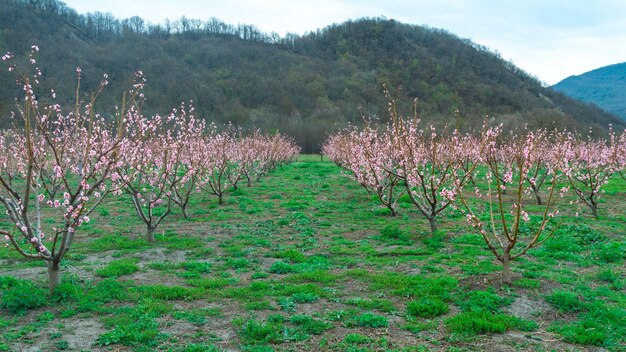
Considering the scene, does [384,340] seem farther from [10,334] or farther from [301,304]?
[10,334]

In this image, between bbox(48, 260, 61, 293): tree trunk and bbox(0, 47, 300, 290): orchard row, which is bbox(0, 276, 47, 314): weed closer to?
bbox(48, 260, 61, 293): tree trunk

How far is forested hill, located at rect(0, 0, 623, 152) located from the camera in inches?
3216

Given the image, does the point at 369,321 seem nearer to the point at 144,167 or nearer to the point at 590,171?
the point at 144,167

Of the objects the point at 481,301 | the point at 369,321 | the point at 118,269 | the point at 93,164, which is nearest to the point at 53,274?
the point at 118,269

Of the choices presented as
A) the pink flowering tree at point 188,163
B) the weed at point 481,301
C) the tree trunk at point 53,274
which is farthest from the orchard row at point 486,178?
the tree trunk at point 53,274

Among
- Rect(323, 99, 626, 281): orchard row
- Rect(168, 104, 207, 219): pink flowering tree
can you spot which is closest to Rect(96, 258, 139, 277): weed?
Rect(168, 104, 207, 219): pink flowering tree

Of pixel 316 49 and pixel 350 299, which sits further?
pixel 316 49

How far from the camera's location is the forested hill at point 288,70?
81688mm

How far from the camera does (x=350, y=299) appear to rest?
297 inches

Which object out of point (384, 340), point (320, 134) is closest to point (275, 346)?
point (384, 340)

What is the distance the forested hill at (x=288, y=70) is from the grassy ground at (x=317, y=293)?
5241cm

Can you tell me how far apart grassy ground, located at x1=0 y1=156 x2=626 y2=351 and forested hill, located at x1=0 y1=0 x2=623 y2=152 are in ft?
172

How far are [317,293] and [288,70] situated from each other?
116 metres

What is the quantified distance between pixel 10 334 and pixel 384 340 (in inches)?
198
